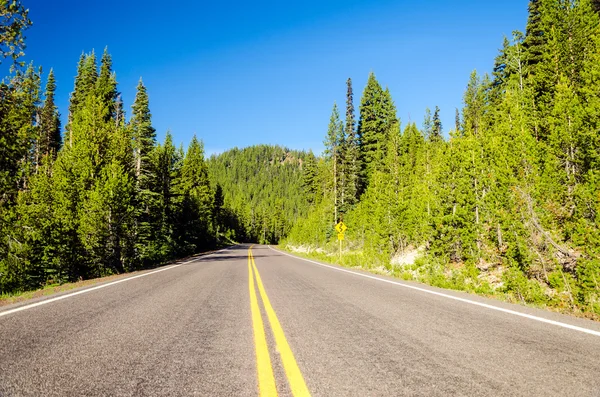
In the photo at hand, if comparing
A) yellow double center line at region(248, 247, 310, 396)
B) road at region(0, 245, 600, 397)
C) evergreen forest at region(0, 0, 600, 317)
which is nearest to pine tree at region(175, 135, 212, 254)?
evergreen forest at region(0, 0, 600, 317)

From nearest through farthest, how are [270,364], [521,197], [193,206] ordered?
[270,364]
[521,197]
[193,206]

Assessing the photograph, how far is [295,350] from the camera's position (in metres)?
3.59

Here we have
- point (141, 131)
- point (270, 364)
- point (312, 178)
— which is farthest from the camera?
point (312, 178)

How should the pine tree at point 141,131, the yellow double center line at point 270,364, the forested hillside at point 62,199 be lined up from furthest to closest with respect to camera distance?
1. the pine tree at point 141,131
2. the forested hillside at point 62,199
3. the yellow double center line at point 270,364

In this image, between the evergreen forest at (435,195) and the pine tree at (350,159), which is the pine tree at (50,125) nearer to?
the evergreen forest at (435,195)

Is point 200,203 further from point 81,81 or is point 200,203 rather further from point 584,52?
point 584,52

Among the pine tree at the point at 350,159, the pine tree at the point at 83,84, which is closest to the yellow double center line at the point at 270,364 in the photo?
the pine tree at the point at 350,159

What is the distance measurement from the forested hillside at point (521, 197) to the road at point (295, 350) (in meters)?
3.41

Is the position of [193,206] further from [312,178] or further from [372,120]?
[312,178]

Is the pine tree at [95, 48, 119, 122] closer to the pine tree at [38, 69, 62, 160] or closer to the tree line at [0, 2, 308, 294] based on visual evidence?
the tree line at [0, 2, 308, 294]

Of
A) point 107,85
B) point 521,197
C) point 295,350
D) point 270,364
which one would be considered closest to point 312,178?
point 107,85

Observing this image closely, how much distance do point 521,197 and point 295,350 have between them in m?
8.84

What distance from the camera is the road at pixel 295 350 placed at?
267 centimetres

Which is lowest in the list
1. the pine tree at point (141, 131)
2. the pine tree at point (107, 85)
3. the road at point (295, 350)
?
the road at point (295, 350)
